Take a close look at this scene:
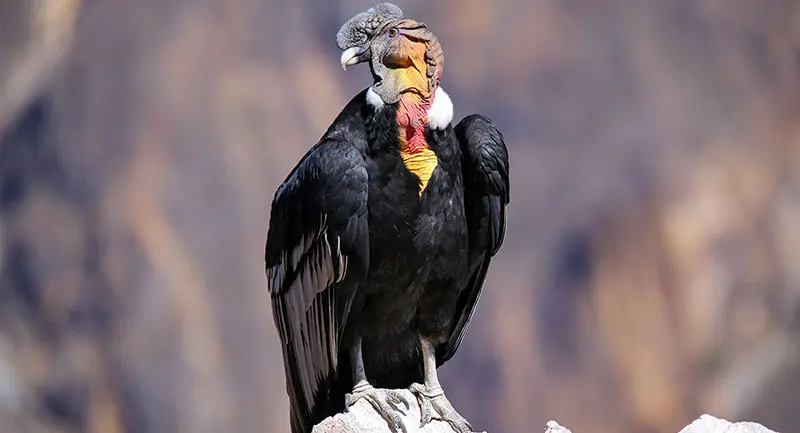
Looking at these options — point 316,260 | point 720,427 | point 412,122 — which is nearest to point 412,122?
point 412,122

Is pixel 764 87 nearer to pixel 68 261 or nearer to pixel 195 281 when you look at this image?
pixel 195 281

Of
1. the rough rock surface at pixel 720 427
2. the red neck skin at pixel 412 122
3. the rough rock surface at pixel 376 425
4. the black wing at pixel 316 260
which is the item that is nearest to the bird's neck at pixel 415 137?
the red neck skin at pixel 412 122

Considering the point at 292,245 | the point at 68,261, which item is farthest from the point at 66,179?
the point at 292,245

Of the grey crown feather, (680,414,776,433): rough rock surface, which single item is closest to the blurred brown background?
the grey crown feather

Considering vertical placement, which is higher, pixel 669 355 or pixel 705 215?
pixel 705 215

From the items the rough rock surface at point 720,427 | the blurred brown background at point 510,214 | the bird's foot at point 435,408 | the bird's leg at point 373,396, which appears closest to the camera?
the rough rock surface at point 720,427

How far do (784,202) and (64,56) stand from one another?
3444 millimetres

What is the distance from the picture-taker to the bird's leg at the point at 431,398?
365 cm

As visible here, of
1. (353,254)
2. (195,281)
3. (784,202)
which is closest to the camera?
(353,254)

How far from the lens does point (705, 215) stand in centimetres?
615

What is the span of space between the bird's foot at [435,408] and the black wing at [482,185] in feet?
1.21

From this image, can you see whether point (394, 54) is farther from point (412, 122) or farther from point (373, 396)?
point (373, 396)

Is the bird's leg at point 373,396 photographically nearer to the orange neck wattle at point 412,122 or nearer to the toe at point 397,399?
the toe at point 397,399

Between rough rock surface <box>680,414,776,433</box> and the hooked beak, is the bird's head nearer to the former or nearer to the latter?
the hooked beak
